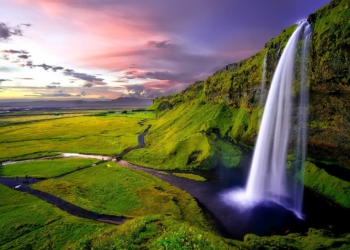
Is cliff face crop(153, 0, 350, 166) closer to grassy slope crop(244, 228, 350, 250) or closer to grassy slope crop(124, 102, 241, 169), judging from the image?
grassy slope crop(244, 228, 350, 250)

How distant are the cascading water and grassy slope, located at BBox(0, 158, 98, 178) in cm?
4920

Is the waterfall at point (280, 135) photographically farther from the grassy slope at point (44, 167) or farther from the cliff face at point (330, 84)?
the grassy slope at point (44, 167)

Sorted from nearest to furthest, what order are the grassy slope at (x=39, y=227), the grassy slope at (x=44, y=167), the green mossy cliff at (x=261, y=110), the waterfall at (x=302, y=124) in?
the grassy slope at (x=39, y=227) → the green mossy cliff at (x=261, y=110) → the waterfall at (x=302, y=124) → the grassy slope at (x=44, y=167)

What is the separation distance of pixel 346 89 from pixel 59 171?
73767 mm

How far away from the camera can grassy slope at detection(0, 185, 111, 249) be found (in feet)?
102

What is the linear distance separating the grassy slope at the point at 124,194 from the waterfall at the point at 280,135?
14.4 m

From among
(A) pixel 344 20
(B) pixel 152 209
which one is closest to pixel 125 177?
(B) pixel 152 209

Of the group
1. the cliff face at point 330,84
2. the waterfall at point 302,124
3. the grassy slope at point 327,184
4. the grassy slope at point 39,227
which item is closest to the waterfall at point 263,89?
the waterfall at point 302,124

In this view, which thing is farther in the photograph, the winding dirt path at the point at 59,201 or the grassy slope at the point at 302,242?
the winding dirt path at the point at 59,201

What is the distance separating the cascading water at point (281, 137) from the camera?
47.7m

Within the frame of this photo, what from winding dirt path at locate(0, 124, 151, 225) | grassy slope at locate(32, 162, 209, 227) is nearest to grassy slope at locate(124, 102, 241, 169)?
grassy slope at locate(32, 162, 209, 227)

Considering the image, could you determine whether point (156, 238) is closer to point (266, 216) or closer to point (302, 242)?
point (302, 242)

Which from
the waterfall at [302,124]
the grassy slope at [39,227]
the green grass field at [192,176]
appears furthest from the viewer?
the green grass field at [192,176]

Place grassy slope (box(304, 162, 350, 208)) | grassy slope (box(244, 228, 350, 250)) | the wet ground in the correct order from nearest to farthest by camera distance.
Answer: grassy slope (box(244, 228, 350, 250)) → the wet ground → grassy slope (box(304, 162, 350, 208))
